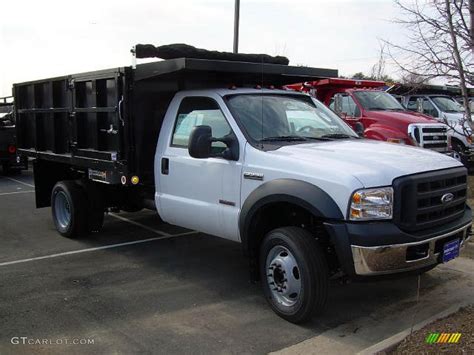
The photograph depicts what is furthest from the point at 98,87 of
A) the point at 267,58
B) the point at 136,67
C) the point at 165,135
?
the point at 267,58

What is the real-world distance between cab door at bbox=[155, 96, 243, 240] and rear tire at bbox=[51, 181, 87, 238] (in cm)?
178

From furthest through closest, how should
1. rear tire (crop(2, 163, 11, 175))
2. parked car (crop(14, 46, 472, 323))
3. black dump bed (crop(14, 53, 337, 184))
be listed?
rear tire (crop(2, 163, 11, 175)) < black dump bed (crop(14, 53, 337, 184)) < parked car (crop(14, 46, 472, 323))

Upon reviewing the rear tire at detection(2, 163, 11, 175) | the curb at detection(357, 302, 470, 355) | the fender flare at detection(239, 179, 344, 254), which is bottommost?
the rear tire at detection(2, 163, 11, 175)

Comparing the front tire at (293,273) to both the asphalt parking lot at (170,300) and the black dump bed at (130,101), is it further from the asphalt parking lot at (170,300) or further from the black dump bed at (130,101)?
the black dump bed at (130,101)

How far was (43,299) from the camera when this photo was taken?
197 inches

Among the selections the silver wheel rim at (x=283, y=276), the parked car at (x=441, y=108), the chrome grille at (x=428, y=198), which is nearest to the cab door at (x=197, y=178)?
the silver wheel rim at (x=283, y=276)

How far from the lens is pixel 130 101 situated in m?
5.97

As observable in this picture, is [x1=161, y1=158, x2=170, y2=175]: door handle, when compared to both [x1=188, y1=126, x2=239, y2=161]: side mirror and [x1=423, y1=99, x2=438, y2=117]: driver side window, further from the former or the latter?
[x1=423, y1=99, x2=438, y2=117]: driver side window

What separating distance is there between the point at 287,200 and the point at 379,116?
7.61 m

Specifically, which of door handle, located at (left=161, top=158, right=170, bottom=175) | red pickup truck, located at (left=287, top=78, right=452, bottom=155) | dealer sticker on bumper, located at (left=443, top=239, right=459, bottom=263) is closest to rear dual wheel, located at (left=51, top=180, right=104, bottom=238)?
door handle, located at (left=161, top=158, right=170, bottom=175)

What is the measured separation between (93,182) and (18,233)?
1574 millimetres

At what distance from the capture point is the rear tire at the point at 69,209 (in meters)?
7.13

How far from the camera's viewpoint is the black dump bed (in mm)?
5812

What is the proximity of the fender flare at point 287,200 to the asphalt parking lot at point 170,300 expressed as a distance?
80 centimetres
